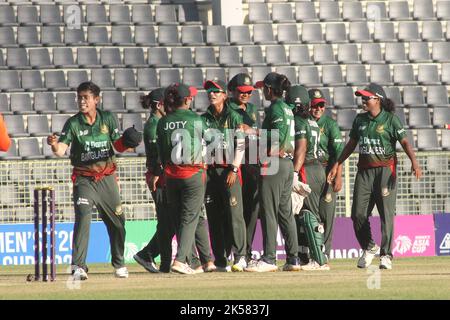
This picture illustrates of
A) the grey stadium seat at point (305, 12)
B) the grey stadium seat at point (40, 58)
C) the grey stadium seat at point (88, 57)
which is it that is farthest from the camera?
the grey stadium seat at point (305, 12)

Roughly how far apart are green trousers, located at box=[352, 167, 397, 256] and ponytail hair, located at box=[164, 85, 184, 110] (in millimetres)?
2981

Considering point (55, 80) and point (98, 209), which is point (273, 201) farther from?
point (55, 80)

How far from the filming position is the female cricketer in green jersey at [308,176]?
17.4 metres

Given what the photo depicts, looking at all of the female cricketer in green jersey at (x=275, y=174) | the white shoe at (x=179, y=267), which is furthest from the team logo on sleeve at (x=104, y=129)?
the female cricketer in green jersey at (x=275, y=174)

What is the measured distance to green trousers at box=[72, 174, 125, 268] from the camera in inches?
620

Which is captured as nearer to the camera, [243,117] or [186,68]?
[243,117]

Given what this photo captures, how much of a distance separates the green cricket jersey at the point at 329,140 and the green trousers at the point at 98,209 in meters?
3.62

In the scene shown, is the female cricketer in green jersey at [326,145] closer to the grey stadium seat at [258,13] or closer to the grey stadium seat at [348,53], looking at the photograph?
the grey stadium seat at [348,53]

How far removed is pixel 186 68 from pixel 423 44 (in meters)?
5.55

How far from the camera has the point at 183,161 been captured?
52.1ft

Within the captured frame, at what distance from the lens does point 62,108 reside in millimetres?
27062

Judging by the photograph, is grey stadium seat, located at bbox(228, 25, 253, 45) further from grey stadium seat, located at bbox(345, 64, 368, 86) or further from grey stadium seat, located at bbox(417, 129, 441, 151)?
grey stadium seat, located at bbox(417, 129, 441, 151)
